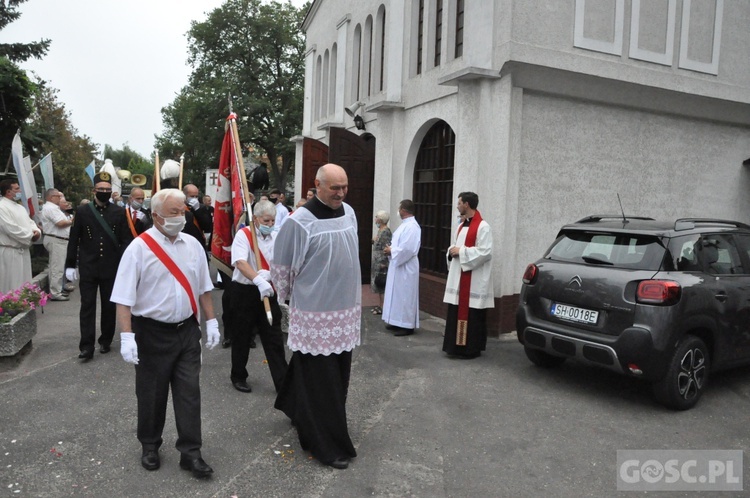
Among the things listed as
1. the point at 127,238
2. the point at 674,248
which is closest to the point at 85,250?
the point at 127,238

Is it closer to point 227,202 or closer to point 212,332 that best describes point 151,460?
point 212,332

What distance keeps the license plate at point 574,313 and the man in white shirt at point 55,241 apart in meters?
9.20

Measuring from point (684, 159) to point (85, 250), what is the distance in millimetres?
9727

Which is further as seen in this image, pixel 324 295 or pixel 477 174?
pixel 477 174

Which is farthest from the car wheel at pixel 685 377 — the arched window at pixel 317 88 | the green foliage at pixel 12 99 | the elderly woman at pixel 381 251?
the arched window at pixel 317 88

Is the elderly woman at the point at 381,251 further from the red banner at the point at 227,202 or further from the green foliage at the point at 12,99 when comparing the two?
the green foliage at the point at 12,99

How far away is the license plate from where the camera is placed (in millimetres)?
6061

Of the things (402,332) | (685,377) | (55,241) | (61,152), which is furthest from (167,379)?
(61,152)

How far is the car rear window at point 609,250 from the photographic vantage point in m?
5.99

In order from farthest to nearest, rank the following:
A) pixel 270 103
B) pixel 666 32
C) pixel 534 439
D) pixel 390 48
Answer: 1. pixel 270 103
2. pixel 390 48
3. pixel 666 32
4. pixel 534 439

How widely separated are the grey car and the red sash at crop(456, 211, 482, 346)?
3.15ft

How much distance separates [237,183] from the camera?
6305 millimetres

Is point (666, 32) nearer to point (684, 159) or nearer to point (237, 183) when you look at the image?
point (684, 159)

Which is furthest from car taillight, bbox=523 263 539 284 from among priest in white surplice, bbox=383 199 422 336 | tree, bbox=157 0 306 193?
tree, bbox=157 0 306 193
